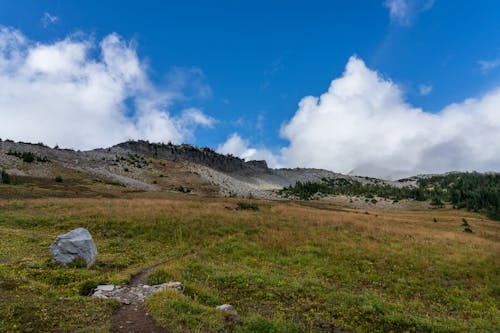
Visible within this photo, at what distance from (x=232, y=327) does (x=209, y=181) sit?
107 metres

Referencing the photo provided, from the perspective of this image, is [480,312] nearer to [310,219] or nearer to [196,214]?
[310,219]

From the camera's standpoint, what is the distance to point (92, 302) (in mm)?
10664

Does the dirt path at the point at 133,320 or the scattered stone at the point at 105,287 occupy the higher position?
the dirt path at the point at 133,320

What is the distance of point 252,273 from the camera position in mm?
16516

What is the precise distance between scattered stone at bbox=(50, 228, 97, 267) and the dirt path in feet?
24.2

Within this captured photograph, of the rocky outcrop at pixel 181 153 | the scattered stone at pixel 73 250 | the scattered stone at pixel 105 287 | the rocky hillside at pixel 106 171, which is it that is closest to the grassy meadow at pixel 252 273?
the scattered stone at pixel 105 287

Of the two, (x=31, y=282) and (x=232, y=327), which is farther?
(x=31, y=282)

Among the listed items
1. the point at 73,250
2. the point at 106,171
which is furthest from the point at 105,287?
the point at 106,171

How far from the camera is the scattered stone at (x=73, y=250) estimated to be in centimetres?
1625

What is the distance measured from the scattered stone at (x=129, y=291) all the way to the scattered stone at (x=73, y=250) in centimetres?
477

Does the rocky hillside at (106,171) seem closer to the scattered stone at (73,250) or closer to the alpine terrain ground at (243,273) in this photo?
the alpine terrain ground at (243,273)

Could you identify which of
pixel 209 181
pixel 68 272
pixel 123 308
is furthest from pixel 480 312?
pixel 209 181

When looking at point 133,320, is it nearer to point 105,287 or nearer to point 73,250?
point 105,287

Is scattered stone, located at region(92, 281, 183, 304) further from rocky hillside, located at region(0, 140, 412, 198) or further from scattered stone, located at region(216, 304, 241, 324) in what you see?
rocky hillside, located at region(0, 140, 412, 198)
